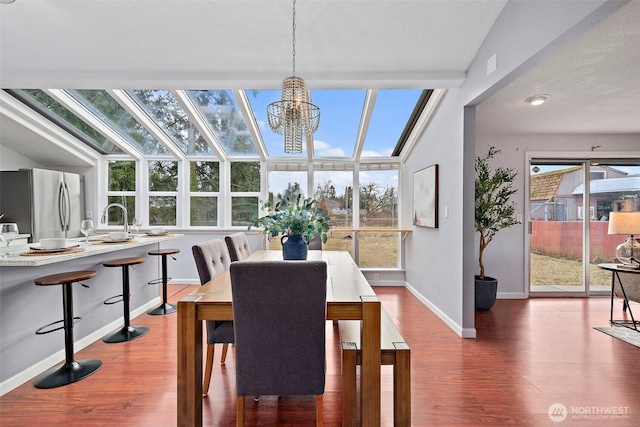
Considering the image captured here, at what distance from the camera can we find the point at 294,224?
7.57 ft

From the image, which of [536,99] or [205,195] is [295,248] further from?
[205,195]

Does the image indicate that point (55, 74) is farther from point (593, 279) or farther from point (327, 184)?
point (593, 279)

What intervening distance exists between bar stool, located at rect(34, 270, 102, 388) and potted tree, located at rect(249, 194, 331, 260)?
4.61 feet

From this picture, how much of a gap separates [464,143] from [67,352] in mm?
3811

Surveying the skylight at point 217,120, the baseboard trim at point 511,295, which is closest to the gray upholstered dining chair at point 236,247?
the skylight at point 217,120

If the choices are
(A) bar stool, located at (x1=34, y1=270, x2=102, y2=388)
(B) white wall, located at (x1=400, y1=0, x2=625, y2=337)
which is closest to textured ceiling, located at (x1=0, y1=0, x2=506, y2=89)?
(B) white wall, located at (x1=400, y1=0, x2=625, y2=337)

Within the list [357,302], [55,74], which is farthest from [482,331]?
[55,74]

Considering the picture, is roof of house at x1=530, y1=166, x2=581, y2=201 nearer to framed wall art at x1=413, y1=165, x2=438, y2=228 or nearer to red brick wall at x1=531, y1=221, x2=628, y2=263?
red brick wall at x1=531, y1=221, x2=628, y2=263

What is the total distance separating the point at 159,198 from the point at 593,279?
6.90 m

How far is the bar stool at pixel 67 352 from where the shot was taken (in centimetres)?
211

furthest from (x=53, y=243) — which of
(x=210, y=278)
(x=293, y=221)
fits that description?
(x=293, y=221)

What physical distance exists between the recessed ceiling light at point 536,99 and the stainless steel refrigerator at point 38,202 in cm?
600

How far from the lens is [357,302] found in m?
1.57

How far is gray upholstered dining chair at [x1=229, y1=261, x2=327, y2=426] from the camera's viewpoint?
1.36m
